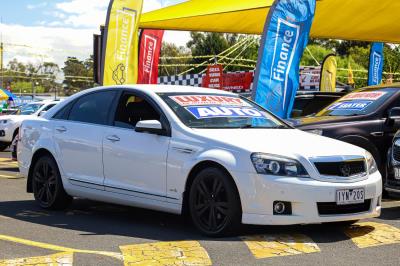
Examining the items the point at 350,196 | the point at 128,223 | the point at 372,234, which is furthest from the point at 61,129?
the point at 372,234

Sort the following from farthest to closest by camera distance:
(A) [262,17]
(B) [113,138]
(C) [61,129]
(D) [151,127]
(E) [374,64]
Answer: (E) [374,64] → (A) [262,17] → (C) [61,129] → (B) [113,138] → (D) [151,127]

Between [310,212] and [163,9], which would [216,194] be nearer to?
[310,212]

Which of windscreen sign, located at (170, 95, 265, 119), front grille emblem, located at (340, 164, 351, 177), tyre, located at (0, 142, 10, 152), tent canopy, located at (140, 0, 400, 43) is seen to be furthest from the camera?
tyre, located at (0, 142, 10, 152)

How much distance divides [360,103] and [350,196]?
351 cm

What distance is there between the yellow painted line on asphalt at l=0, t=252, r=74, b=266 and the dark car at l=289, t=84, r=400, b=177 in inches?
162

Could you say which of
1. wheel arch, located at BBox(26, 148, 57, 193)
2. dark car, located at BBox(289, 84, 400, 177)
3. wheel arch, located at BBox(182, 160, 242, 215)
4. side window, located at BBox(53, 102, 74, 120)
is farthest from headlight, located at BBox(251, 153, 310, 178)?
wheel arch, located at BBox(26, 148, 57, 193)

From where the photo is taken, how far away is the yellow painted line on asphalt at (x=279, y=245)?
534 cm

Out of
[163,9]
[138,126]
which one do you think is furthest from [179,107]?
[163,9]

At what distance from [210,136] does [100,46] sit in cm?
Result: 1043

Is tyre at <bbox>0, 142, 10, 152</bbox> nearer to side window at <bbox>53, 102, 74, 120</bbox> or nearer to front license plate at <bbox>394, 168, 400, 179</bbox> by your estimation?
side window at <bbox>53, 102, 74, 120</bbox>

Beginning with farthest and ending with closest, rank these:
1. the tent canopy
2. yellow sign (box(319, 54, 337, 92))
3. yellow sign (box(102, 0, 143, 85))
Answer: yellow sign (box(319, 54, 337, 92)) → the tent canopy → yellow sign (box(102, 0, 143, 85))

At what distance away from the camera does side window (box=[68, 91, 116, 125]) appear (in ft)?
23.9

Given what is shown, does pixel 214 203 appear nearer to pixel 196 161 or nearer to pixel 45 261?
pixel 196 161

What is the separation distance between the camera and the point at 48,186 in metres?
7.78
